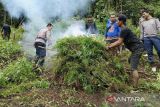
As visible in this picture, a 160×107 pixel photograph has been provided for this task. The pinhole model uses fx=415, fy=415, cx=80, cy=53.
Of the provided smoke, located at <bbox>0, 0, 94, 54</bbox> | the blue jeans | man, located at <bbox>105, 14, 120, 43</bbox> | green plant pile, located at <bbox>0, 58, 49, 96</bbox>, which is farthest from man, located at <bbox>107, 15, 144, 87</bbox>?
smoke, located at <bbox>0, 0, 94, 54</bbox>

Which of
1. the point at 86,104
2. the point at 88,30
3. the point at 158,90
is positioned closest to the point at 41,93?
the point at 86,104

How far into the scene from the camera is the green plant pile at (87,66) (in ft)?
35.0

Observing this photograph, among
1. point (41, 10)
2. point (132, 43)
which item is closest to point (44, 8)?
point (41, 10)

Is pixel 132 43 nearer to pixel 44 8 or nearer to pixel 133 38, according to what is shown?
pixel 133 38

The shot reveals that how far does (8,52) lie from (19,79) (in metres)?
4.05

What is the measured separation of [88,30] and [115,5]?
16.8 feet

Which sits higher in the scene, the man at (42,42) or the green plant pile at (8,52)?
the man at (42,42)

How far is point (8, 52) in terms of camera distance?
1596 cm

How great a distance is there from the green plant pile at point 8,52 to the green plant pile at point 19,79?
1.87 metres

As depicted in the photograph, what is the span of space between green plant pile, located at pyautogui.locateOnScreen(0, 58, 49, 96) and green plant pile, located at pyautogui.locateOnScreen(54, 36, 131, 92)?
29.1 inches

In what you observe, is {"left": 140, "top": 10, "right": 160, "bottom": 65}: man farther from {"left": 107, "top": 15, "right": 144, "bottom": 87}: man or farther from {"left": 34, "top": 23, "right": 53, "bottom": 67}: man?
{"left": 34, "top": 23, "right": 53, "bottom": 67}: man

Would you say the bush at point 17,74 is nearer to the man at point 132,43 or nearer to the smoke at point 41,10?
the man at point 132,43

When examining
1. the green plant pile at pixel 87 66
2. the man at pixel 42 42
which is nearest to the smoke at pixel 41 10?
the man at pixel 42 42

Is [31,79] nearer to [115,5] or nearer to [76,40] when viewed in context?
[76,40]
